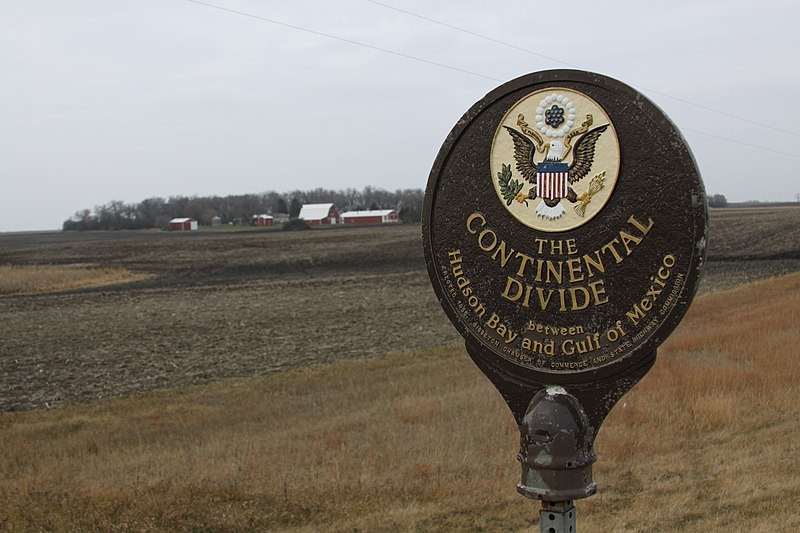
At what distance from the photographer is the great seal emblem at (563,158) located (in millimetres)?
3418

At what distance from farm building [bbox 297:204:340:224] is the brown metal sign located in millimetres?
136581

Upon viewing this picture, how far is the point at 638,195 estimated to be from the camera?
340 centimetres

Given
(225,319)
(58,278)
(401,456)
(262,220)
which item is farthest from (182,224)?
(401,456)

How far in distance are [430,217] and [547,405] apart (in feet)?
3.45

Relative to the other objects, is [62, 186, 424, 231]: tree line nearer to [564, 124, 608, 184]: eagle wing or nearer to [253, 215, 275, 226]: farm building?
[253, 215, 275, 226]: farm building

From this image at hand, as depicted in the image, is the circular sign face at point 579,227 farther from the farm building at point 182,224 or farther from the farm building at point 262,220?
the farm building at point 182,224

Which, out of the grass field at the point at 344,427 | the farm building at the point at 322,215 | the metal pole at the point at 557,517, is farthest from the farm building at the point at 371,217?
the metal pole at the point at 557,517

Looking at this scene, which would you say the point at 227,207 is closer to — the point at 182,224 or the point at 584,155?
the point at 182,224

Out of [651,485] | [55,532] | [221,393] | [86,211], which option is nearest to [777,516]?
[651,485]

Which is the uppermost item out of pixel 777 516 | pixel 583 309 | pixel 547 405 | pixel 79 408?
pixel 583 309

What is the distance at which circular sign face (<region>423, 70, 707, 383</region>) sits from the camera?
11.0ft

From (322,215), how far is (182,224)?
2316 cm

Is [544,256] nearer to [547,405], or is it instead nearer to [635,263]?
[635,263]

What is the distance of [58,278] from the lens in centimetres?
4397
